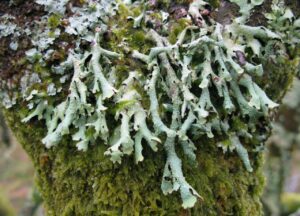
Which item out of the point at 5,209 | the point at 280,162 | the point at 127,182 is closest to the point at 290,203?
the point at 280,162

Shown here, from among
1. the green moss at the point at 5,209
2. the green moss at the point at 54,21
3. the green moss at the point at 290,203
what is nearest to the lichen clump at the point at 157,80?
the green moss at the point at 54,21

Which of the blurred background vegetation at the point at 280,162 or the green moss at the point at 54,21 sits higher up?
the green moss at the point at 54,21

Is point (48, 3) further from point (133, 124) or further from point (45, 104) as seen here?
point (133, 124)

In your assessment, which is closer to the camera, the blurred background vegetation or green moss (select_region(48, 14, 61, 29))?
green moss (select_region(48, 14, 61, 29))

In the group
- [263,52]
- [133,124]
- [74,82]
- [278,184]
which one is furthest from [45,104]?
[278,184]

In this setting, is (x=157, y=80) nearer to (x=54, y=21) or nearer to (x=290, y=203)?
(x=54, y=21)

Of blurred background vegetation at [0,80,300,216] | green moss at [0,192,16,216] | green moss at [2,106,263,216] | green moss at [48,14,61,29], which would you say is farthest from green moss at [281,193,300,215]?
green moss at [48,14,61,29]

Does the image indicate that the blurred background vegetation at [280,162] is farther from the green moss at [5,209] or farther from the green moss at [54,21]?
the green moss at [54,21]

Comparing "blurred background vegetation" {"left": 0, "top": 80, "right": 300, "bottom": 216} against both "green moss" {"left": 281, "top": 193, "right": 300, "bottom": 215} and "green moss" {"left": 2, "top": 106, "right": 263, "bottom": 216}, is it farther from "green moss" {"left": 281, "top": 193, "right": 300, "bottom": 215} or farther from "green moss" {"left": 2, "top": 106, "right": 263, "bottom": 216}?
"green moss" {"left": 2, "top": 106, "right": 263, "bottom": 216}

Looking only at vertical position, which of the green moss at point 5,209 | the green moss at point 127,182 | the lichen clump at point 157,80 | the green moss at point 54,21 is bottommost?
the green moss at point 5,209
